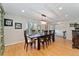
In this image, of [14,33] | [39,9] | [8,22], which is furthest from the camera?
[14,33]

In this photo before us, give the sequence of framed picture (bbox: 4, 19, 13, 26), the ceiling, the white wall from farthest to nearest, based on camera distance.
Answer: the white wall < framed picture (bbox: 4, 19, 13, 26) < the ceiling

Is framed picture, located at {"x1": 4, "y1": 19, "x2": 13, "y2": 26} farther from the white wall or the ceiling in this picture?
the ceiling

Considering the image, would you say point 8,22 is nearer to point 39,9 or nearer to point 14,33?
point 14,33

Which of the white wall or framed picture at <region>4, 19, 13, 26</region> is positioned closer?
framed picture at <region>4, 19, 13, 26</region>

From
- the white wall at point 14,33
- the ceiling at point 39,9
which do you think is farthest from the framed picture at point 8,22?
the ceiling at point 39,9

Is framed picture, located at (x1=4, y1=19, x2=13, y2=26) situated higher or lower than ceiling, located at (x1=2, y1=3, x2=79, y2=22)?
lower

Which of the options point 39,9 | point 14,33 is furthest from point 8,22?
point 39,9

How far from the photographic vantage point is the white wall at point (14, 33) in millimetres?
4352

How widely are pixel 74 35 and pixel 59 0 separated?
2934mm

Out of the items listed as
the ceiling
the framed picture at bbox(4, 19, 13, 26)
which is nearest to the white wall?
the framed picture at bbox(4, 19, 13, 26)

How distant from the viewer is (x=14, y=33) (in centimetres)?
475

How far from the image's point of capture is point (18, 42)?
15.8 ft

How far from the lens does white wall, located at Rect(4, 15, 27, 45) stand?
435 cm

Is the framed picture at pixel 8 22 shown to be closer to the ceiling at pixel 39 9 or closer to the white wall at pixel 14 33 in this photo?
the white wall at pixel 14 33
